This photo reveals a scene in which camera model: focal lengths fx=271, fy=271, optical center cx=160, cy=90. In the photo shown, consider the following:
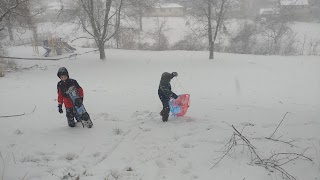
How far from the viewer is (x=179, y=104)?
305 inches

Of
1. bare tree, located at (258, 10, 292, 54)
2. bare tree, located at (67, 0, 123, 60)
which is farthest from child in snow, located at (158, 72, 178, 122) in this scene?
bare tree, located at (258, 10, 292, 54)

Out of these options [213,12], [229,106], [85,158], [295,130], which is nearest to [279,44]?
[213,12]

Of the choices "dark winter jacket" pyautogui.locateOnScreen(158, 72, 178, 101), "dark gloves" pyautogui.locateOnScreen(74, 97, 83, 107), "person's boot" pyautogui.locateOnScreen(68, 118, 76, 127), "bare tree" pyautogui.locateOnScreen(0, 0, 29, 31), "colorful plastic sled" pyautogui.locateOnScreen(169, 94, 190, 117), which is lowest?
"person's boot" pyautogui.locateOnScreen(68, 118, 76, 127)

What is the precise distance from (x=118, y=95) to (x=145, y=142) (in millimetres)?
6338

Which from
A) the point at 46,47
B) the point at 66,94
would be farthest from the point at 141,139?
the point at 46,47

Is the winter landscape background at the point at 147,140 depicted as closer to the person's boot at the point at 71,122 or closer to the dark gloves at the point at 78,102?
the person's boot at the point at 71,122

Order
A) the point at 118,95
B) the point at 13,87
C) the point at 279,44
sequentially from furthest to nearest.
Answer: the point at 279,44
the point at 13,87
the point at 118,95

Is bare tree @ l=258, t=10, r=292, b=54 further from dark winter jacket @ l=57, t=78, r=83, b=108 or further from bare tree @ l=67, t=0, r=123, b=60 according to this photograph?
dark winter jacket @ l=57, t=78, r=83, b=108

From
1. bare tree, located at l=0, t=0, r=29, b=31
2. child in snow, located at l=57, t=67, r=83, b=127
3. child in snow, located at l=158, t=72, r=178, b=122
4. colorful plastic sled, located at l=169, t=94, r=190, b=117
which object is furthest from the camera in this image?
bare tree, located at l=0, t=0, r=29, b=31

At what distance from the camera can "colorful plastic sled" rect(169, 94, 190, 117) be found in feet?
25.2

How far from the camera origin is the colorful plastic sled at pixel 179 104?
7676 mm

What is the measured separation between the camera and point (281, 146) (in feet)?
17.9

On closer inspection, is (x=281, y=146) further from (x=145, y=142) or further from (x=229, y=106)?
(x=229, y=106)

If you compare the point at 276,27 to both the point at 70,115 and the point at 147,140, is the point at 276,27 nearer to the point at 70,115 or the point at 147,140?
the point at 147,140
